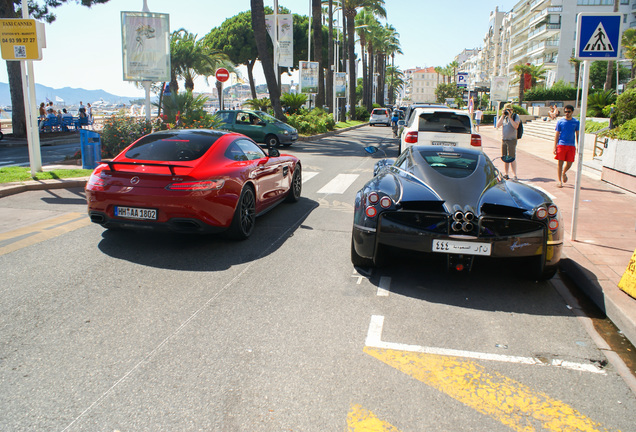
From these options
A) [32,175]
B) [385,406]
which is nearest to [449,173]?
→ [385,406]

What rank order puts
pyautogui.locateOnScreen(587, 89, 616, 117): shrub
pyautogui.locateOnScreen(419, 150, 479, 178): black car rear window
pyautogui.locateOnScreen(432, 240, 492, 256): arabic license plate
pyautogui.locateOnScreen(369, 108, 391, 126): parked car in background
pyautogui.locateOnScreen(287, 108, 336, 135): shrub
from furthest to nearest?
pyautogui.locateOnScreen(369, 108, 391, 126): parked car in background, pyautogui.locateOnScreen(587, 89, 616, 117): shrub, pyautogui.locateOnScreen(287, 108, 336, 135): shrub, pyautogui.locateOnScreen(419, 150, 479, 178): black car rear window, pyautogui.locateOnScreen(432, 240, 492, 256): arabic license plate

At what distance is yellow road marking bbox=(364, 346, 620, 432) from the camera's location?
3.01 meters

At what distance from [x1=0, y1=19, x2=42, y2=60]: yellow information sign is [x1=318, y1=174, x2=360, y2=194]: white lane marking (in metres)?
6.87

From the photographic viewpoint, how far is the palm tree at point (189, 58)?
51.4 m

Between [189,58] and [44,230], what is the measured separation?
1897 inches

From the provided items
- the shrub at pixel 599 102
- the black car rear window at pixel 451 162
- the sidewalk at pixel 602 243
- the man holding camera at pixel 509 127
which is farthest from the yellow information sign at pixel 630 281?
the shrub at pixel 599 102

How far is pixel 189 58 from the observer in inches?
2046

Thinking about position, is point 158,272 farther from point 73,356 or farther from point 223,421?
point 223,421

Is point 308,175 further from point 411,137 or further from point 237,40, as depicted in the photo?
point 237,40

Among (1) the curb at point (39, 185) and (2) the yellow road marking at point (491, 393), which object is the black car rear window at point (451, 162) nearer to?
(2) the yellow road marking at point (491, 393)

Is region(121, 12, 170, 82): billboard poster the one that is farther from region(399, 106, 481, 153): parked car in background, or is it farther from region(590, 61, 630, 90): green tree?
region(590, 61, 630, 90): green tree

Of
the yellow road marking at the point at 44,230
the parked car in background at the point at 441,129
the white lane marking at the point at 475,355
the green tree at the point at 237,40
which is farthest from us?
the green tree at the point at 237,40

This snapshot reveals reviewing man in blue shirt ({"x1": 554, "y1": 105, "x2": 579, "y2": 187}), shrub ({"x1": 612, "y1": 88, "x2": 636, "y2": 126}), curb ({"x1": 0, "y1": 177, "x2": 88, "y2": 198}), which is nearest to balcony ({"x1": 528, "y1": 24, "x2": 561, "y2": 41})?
shrub ({"x1": 612, "y1": 88, "x2": 636, "y2": 126})

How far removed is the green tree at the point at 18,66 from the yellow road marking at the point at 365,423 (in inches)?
1084
